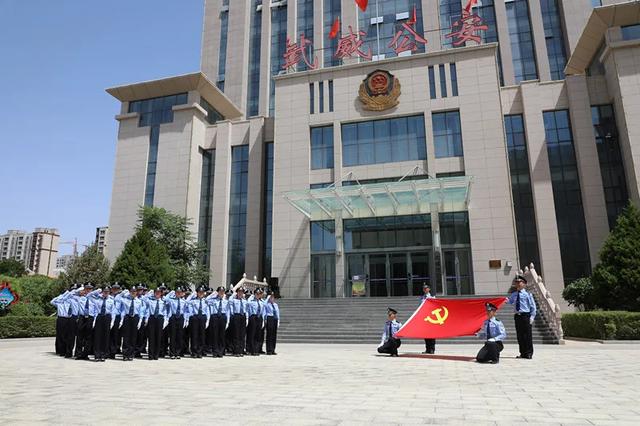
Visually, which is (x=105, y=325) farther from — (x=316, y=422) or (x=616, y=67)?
(x=616, y=67)

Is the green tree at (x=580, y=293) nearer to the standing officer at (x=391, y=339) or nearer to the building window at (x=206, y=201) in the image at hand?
the standing officer at (x=391, y=339)

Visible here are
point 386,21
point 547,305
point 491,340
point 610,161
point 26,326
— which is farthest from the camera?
point 386,21

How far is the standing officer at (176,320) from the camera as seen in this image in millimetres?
11297

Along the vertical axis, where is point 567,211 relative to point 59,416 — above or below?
above

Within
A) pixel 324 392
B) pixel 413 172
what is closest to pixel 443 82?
pixel 413 172

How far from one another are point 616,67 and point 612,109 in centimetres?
266

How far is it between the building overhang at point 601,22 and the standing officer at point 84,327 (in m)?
28.4

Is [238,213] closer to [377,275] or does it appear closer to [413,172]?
[377,275]

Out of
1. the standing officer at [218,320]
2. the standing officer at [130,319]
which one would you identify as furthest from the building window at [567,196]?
the standing officer at [130,319]

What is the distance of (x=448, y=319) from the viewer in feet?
37.7

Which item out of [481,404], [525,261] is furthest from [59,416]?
[525,261]

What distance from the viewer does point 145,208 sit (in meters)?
28.9

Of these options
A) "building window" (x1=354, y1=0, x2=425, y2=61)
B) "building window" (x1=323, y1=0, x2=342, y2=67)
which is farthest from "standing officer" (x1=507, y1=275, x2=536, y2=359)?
"building window" (x1=323, y1=0, x2=342, y2=67)

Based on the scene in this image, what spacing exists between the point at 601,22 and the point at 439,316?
23.2 meters
